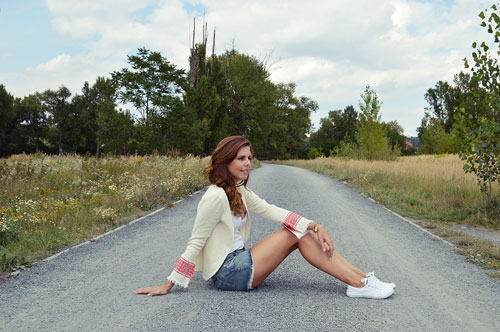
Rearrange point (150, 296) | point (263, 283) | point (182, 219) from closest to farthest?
point (150, 296)
point (263, 283)
point (182, 219)

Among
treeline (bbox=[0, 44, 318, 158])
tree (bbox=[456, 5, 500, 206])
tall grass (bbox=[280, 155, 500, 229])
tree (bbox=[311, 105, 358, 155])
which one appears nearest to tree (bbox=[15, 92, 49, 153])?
treeline (bbox=[0, 44, 318, 158])

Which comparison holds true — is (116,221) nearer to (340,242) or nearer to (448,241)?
(340,242)

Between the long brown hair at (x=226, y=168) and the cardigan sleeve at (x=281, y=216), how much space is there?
437mm

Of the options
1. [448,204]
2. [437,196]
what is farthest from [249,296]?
[437,196]

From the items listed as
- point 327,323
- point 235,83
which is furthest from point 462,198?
point 235,83

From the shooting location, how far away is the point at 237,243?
414 centimetres

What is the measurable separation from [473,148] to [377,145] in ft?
68.3

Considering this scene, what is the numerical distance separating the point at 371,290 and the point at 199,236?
1.68m

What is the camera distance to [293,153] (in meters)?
81.1

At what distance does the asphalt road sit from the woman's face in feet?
3.77

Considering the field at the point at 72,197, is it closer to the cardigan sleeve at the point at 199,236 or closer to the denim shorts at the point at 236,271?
the cardigan sleeve at the point at 199,236

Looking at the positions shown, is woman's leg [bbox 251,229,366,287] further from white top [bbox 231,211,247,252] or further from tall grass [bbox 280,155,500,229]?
tall grass [bbox 280,155,500,229]

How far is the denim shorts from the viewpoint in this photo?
401 cm

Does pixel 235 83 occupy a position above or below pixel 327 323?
above
